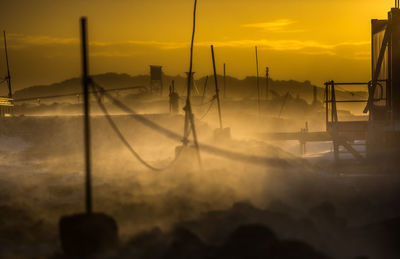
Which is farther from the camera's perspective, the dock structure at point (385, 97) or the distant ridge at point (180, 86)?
the distant ridge at point (180, 86)

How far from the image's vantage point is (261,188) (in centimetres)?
1628

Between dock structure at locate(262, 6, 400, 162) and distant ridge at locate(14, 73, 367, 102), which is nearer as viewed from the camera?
dock structure at locate(262, 6, 400, 162)

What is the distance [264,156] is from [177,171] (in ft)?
14.4

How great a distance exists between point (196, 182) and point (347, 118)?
54.9 meters

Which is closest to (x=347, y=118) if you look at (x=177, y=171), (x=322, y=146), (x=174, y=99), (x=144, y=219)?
(x=322, y=146)

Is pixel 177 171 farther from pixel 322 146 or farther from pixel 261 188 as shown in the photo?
pixel 322 146

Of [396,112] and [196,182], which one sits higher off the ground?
[396,112]

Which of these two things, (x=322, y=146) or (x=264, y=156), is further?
(x=322, y=146)

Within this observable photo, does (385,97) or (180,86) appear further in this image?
(180,86)

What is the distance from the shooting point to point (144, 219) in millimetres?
13297

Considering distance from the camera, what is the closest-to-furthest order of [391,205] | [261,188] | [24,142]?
[391,205]
[261,188]
[24,142]

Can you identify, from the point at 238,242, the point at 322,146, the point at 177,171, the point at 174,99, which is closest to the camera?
the point at 238,242

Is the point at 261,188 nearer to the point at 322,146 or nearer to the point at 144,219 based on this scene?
the point at 144,219

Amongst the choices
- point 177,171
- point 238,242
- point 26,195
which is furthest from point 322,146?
point 238,242
